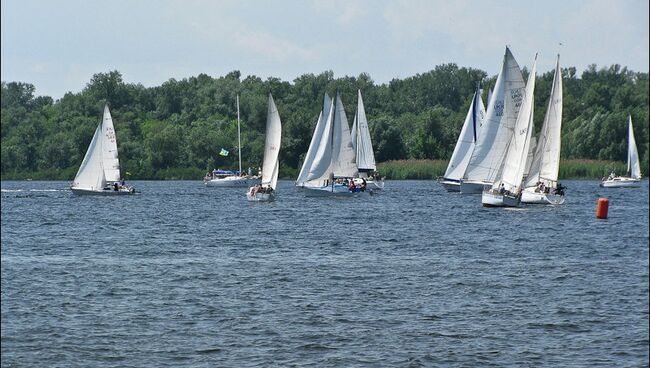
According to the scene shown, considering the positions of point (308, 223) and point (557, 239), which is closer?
point (557, 239)

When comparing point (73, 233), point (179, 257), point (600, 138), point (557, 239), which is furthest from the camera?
point (600, 138)

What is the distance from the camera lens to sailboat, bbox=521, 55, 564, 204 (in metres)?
77.8

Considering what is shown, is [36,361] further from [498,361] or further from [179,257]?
[179,257]

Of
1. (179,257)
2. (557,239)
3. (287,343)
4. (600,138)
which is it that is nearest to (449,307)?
(287,343)

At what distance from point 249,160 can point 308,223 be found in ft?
328

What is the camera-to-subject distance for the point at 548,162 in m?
78.6

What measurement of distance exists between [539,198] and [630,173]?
58438mm

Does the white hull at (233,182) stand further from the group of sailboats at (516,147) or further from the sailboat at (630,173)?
the group of sailboats at (516,147)

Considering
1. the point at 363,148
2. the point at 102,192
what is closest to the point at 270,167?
the point at 102,192

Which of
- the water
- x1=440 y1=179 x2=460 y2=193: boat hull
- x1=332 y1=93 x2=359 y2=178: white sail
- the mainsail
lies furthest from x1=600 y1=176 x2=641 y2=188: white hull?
the water

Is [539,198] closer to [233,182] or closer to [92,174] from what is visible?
[92,174]

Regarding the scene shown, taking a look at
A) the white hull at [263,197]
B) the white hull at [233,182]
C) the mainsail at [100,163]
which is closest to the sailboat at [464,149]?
the white hull at [263,197]

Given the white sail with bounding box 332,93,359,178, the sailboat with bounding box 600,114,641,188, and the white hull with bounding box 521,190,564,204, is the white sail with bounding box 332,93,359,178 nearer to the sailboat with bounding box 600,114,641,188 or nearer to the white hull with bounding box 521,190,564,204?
the white hull with bounding box 521,190,564,204

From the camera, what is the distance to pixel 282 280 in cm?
3869
